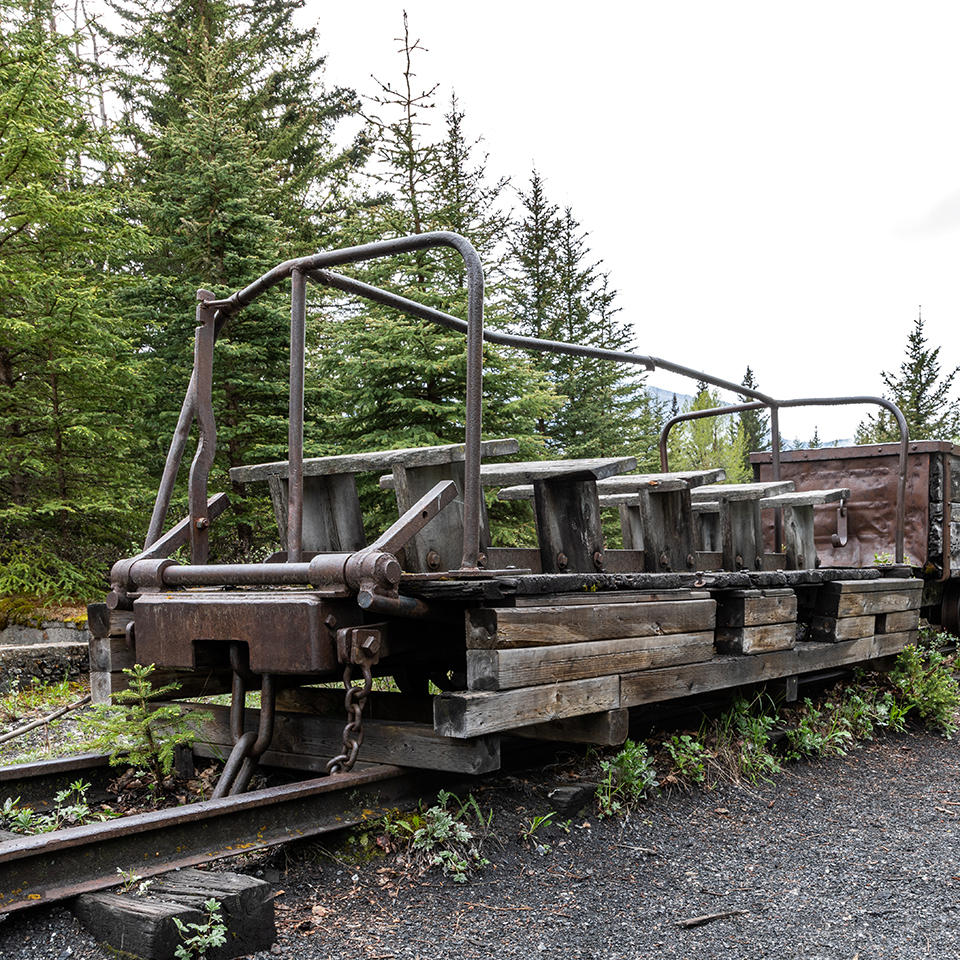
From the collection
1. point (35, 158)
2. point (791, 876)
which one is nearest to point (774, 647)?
point (791, 876)

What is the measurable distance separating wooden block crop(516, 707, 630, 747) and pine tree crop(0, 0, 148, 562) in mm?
7534

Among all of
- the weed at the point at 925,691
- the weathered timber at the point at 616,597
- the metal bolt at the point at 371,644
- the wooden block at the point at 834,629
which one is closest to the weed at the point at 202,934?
the metal bolt at the point at 371,644

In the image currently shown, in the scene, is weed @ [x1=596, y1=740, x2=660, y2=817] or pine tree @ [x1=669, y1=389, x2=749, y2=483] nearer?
weed @ [x1=596, y1=740, x2=660, y2=817]

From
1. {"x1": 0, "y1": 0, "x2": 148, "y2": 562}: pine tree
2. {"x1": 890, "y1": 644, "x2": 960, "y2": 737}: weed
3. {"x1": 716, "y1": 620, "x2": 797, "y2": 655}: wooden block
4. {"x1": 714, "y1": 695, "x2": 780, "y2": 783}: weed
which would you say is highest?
{"x1": 0, "y1": 0, "x2": 148, "y2": 562}: pine tree

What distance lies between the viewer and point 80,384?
10961 mm

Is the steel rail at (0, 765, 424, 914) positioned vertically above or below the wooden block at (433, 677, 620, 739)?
below

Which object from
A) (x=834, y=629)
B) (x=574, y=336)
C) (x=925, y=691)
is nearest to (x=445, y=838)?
(x=834, y=629)

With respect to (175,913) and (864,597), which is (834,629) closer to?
(864,597)

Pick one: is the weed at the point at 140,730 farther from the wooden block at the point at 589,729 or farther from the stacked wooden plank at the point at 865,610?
the stacked wooden plank at the point at 865,610

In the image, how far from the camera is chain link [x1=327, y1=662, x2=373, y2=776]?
3314 millimetres

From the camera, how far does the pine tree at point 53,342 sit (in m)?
10.2

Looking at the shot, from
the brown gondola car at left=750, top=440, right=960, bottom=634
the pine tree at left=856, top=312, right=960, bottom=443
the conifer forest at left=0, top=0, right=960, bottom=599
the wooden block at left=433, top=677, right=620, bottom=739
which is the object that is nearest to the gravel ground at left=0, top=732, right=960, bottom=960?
the wooden block at left=433, top=677, right=620, bottom=739

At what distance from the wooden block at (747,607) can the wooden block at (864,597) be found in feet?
2.78

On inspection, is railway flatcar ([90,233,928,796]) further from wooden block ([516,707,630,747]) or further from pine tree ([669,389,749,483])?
pine tree ([669,389,749,483])
